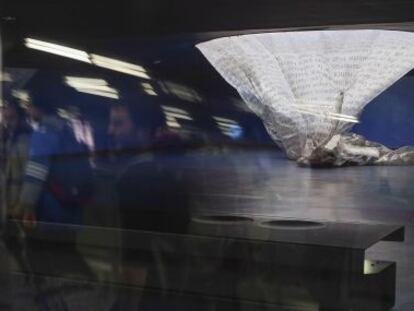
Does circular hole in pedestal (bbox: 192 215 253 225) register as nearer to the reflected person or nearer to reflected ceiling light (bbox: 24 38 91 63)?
the reflected person

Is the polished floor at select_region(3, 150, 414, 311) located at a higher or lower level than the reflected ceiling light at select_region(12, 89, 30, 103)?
Answer: lower

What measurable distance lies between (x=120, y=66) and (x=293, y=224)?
1.04 meters

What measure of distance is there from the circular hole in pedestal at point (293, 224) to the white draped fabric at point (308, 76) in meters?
0.32

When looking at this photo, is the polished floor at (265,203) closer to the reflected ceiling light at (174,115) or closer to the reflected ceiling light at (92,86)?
the reflected ceiling light at (174,115)

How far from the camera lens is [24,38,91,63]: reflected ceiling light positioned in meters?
2.38

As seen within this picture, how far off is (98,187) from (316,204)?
101cm

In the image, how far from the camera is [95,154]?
2.67 m

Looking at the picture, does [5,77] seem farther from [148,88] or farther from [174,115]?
[174,115]

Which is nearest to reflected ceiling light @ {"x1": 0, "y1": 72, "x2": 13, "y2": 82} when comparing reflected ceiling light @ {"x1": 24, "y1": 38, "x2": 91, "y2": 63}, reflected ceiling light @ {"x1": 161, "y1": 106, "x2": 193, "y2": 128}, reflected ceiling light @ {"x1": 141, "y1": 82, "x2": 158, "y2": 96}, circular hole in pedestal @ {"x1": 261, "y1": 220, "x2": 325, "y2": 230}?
reflected ceiling light @ {"x1": 24, "y1": 38, "x2": 91, "y2": 63}

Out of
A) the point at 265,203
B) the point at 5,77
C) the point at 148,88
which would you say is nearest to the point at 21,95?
the point at 5,77

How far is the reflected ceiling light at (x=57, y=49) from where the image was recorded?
2.38 meters

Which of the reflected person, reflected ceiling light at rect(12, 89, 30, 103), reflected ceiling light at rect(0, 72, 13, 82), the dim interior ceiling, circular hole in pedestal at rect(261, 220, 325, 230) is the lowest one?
circular hole in pedestal at rect(261, 220, 325, 230)

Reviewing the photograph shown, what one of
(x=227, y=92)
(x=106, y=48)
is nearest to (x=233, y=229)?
(x=227, y=92)

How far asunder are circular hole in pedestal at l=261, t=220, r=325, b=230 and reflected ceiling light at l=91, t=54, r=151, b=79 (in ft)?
2.77
